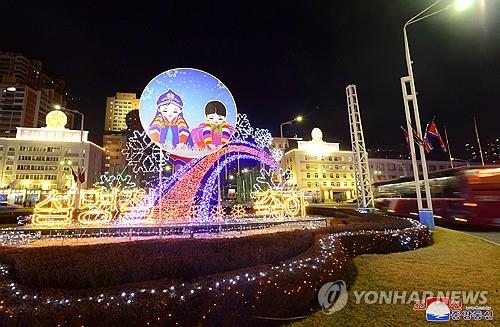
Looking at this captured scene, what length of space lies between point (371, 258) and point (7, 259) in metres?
10.5

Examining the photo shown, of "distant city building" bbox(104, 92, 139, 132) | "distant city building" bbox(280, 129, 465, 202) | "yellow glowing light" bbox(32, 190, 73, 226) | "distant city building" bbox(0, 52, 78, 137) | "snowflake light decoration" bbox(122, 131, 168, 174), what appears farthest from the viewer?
"distant city building" bbox(104, 92, 139, 132)

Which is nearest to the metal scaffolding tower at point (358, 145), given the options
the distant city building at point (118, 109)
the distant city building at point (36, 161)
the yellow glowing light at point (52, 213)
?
the yellow glowing light at point (52, 213)

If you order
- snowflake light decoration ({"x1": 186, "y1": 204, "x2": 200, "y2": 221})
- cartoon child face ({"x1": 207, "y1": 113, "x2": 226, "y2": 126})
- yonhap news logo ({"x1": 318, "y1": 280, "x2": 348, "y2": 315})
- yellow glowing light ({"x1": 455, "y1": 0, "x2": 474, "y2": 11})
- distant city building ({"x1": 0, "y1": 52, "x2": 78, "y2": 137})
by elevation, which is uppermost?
distant city building ({"x1": 0, "y1": 52, "x2": 78, "y2": 137})

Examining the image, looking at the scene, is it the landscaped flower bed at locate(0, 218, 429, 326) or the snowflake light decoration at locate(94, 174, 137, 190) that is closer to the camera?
the landscaped flower bed at locate(0, 218, 429, 326)

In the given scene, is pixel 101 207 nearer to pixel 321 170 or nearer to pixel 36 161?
pixel 36 161

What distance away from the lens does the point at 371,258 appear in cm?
920

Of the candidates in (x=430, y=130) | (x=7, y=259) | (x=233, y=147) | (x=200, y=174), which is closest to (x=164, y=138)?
(x=200, y=174)

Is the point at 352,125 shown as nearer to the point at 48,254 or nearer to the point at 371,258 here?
the point at 371,258

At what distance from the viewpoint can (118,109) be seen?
15725 cm

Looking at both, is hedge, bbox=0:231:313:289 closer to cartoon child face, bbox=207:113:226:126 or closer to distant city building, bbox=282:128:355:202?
cartoon child face, bbox=207:113:226:126

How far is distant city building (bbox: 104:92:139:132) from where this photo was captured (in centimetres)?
15412

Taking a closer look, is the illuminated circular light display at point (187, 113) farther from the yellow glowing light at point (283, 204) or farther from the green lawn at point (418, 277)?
the green lawn at point (418, 277)

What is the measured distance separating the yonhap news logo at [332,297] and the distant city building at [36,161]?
80954 mm

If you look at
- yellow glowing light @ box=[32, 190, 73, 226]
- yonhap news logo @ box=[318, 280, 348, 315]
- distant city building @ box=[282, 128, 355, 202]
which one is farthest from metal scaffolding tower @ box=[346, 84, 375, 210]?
distant city building @ box=[282, 128, 355, 202]
